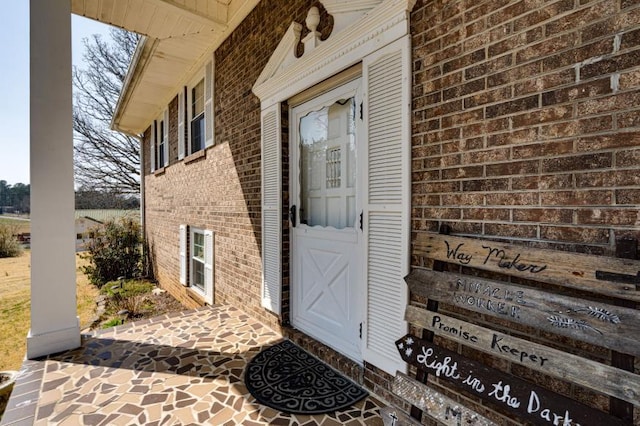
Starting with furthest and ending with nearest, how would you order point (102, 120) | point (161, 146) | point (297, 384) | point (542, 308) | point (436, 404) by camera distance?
1. point (102, 120)
2. point (161, 146)
3. point (297, 384)
4. point (436, 404)
5. point (542, 308)

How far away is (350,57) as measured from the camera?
2.40m

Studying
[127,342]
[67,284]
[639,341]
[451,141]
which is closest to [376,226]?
[451,141]

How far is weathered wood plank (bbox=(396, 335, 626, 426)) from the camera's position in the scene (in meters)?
1.19

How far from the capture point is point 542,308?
131cm

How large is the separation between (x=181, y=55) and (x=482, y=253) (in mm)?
5575

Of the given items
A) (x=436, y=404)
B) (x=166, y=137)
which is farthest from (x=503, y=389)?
(x=166, y=137)

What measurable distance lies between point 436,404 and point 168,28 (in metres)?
5.08

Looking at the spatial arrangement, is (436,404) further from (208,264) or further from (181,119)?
(181,119)

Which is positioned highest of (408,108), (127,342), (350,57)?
(350,57)

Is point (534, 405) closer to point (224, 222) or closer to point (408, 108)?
point (408, 108)

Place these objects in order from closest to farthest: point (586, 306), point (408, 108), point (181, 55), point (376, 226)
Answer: point (586, 306) → point (408, 108) → point (376, 226) → point (181, 55)

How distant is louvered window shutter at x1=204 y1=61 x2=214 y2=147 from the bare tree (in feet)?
33.7

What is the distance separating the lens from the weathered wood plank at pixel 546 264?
3.74ft

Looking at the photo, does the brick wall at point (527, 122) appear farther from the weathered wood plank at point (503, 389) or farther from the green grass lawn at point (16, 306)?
the green grass lawn at point (16, 306)
